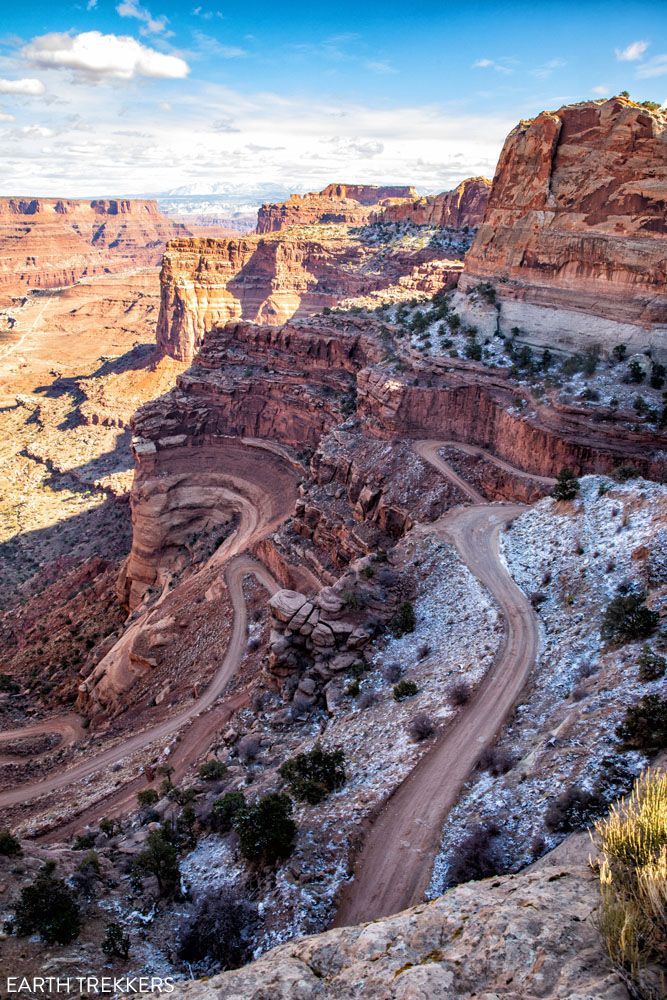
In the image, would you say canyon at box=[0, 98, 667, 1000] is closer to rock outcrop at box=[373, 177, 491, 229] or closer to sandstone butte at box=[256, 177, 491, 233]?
rock outcrop at box=[373, 177, 491, 229]

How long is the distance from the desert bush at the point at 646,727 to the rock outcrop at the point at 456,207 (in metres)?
88.5

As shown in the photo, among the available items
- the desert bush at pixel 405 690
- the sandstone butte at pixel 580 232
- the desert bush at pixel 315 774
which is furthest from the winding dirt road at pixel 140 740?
the sandstone butte at pixel 580 232

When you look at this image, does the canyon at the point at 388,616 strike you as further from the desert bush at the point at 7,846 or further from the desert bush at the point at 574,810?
the desert bush at the point at 7,846

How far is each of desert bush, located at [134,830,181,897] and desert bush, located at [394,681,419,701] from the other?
811 centimetres

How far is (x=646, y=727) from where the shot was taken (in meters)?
13.0

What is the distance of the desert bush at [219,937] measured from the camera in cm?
1242

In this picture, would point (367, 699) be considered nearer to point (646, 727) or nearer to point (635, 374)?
point (646, 727)

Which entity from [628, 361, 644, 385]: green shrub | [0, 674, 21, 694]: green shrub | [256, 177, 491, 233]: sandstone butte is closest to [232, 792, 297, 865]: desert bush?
[0, 674, 21, 694]: green shrub

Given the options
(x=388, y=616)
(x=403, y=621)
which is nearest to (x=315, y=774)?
(x=403, y=621)

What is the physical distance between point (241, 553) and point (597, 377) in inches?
947

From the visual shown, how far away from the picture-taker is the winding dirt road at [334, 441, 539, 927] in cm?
1341

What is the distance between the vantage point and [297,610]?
25.1 metres

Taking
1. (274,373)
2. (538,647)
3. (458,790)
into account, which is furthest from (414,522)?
(274,373)

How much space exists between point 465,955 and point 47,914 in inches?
366
